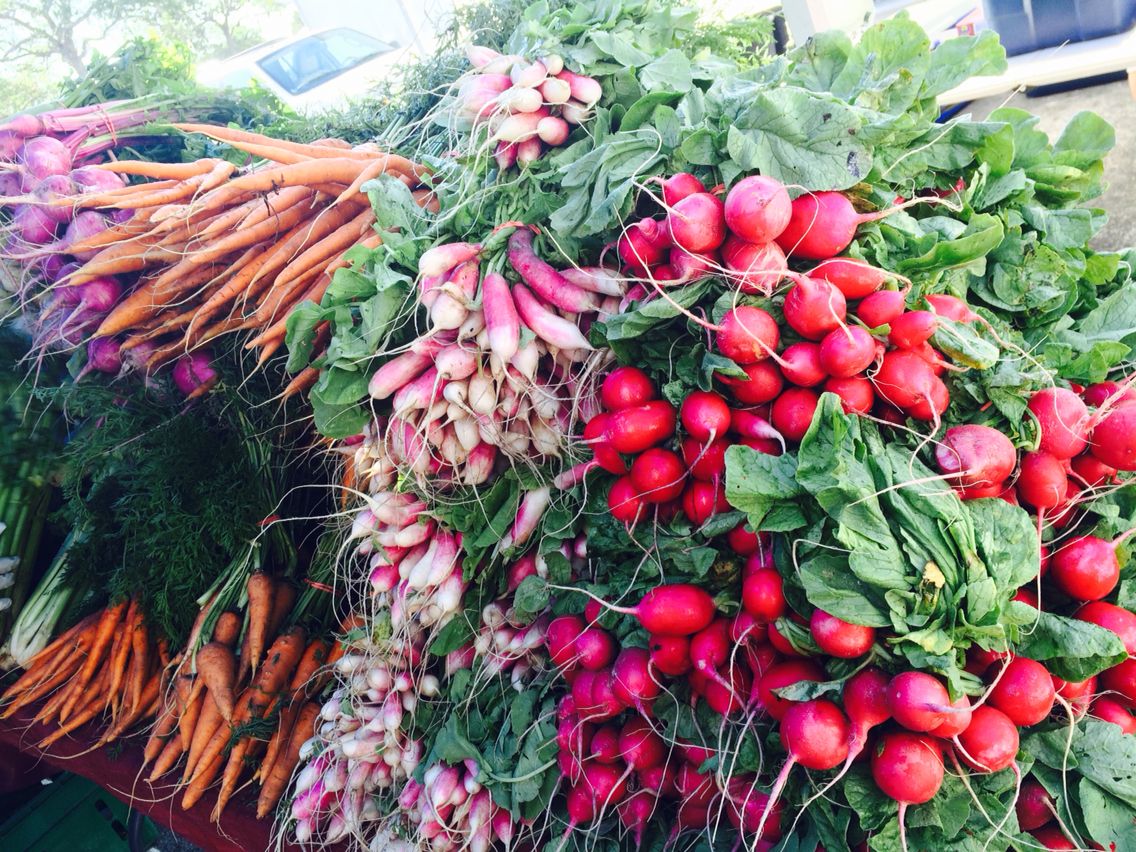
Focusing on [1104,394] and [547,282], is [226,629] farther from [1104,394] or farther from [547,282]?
[1104,394]

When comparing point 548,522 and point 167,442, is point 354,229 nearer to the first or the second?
point 167,442

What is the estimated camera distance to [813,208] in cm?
145

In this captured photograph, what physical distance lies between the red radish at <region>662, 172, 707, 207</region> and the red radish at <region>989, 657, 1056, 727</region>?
1132 mm

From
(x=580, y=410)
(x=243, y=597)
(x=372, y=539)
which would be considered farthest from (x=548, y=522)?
(x=243, y=597)

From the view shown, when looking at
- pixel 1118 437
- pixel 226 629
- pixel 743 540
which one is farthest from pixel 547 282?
pixel 226 629

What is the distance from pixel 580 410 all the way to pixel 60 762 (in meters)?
2.57

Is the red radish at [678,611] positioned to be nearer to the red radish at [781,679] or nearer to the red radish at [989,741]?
the red radish at [781,679]

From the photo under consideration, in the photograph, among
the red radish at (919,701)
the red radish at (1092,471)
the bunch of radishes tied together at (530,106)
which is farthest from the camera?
the bunch of radishes tied together at (530,106)

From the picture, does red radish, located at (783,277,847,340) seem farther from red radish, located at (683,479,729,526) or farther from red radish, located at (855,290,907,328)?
red radish, located at (683,479,729,526)

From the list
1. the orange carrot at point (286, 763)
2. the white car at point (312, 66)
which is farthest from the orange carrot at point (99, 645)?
the white car at point (312, 66)

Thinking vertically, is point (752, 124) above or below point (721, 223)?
above

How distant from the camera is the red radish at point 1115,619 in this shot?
1.27 meters

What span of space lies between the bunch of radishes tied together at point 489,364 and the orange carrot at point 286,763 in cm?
110

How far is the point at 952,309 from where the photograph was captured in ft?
4.76
